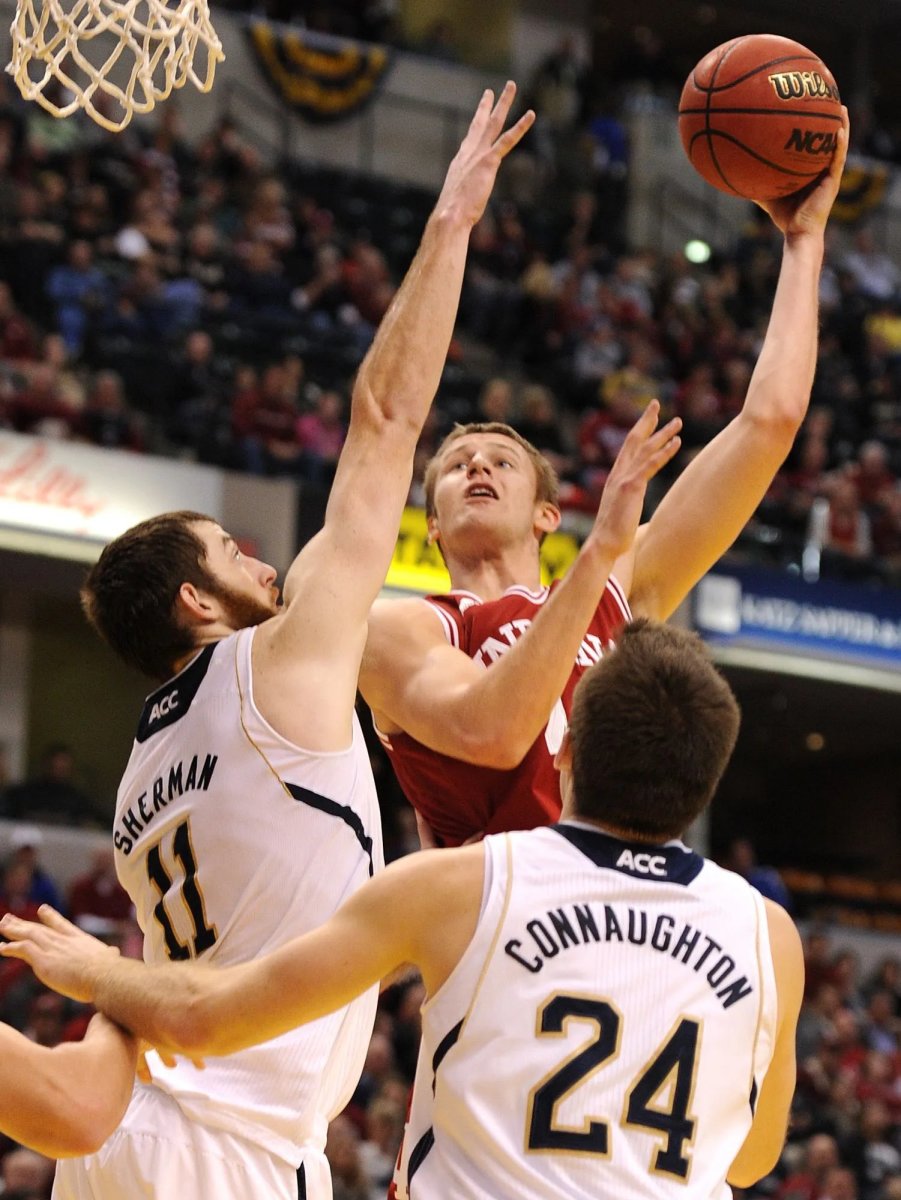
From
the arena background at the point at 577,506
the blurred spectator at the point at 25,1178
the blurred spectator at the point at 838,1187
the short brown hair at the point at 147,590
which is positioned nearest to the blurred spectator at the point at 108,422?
the arena background at the point at 577,506

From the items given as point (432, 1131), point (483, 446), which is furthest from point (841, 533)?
point (432, 1131)

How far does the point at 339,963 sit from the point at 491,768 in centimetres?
153

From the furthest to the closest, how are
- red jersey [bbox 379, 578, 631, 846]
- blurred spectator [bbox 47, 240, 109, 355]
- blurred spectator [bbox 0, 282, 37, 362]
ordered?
1. blurred spectator [bbox 47, 240, 109, 355]
2. blurred spectator [bbox 0, 282, 37, 362]
3. red jersey [bbox 379, 578, 631, 846]

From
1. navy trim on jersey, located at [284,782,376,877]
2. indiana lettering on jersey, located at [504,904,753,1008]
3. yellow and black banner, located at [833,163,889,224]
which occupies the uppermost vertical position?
indiana lettering on jersey, located at [504,904,753,1008]

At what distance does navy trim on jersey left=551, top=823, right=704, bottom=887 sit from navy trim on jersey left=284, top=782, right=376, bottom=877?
2.69ft

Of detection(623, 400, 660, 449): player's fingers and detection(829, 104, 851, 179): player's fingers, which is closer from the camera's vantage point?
detection(623, 400, 660, 449): player's fingers

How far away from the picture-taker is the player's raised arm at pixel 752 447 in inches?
186

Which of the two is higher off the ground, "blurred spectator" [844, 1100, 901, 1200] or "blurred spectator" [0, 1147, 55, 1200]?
"blurred spectator" [0, 1147, 55, 1200]

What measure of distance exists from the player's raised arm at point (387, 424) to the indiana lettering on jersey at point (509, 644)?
725 mm

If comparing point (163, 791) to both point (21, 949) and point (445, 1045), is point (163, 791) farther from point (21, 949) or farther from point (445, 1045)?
point (445, 1045)

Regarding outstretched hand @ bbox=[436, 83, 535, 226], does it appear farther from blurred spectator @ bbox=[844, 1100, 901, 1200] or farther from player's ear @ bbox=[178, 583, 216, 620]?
blurred spectator @ bbox=[844, 1100, 901, 1200]

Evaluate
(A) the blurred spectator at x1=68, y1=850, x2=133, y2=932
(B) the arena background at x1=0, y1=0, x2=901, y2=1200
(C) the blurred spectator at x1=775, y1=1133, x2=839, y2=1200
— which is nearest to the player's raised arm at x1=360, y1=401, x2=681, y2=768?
(A) the blurred spectator at x1=68, y1=850, x2=133, y2=932

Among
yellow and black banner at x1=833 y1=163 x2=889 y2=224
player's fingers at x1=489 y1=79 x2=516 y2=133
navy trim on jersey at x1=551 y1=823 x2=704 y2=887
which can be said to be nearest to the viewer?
navy trim on jersey at x1=551 y1=823 x2=704 y2=887

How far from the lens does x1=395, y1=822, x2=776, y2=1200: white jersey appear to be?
2.84 m
